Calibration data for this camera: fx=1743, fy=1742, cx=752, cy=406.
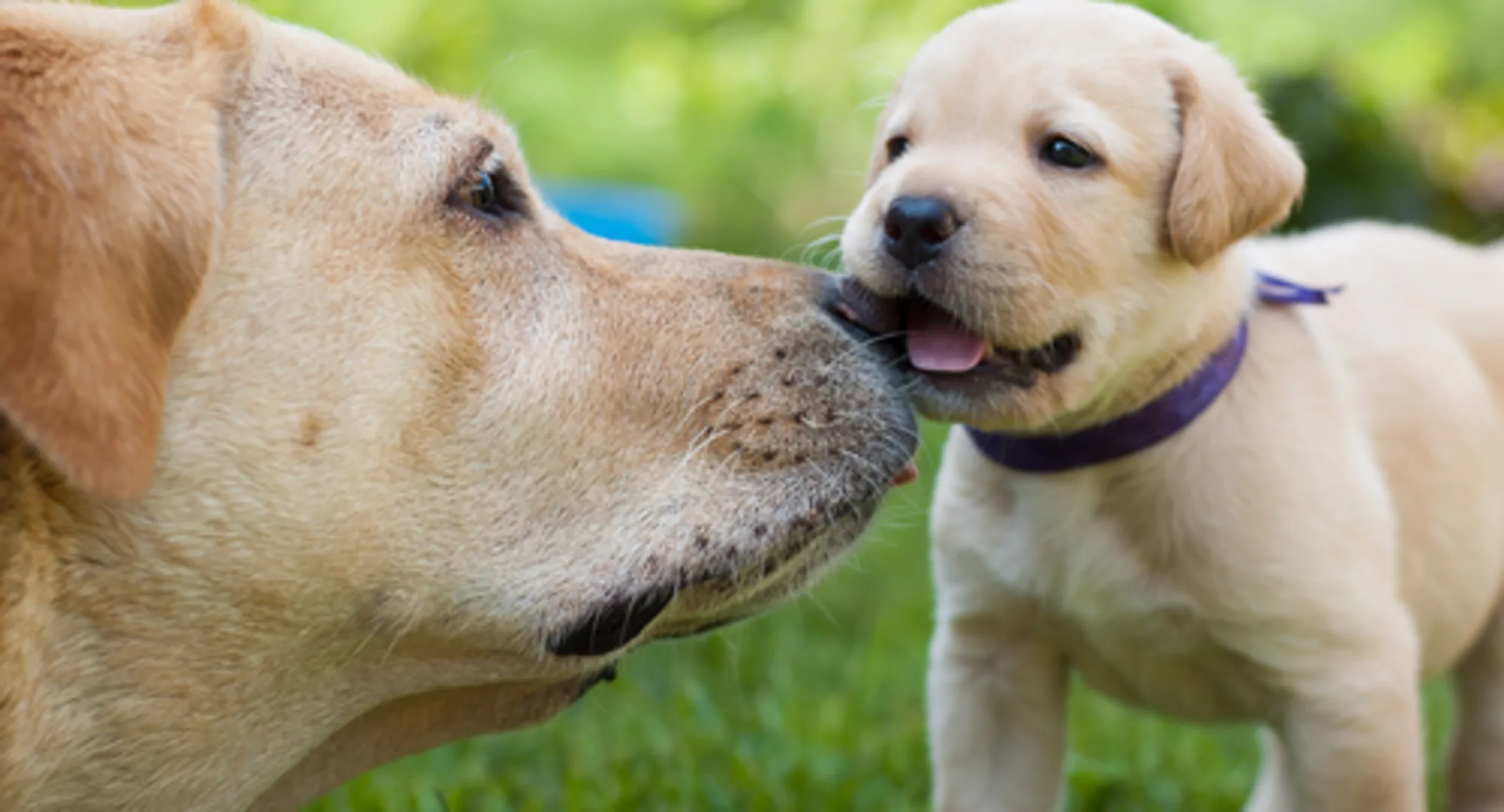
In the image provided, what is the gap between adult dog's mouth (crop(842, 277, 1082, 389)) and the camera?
317 cm

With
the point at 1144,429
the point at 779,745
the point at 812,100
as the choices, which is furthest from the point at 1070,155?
the point at 812,100

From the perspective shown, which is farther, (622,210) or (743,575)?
(622,210)

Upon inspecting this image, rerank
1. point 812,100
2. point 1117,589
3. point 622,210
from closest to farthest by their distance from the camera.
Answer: point 1117,589 → point 622,210 → point 812,100

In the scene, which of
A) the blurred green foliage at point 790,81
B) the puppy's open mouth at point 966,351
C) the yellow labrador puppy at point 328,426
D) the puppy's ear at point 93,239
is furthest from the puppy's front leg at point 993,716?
the blurred green foliage at point 790,81

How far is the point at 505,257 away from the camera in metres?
2.97

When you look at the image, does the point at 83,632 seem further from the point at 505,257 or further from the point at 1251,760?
the point at 1251,760

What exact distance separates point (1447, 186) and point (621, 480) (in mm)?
10792

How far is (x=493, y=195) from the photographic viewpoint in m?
3.06

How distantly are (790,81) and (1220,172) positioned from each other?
9.30 metres

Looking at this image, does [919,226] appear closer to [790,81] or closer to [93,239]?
[93,239]

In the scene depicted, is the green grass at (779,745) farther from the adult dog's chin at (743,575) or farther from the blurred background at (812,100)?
the adult dog's chin at (743,575)

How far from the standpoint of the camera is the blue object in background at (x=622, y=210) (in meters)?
9.84

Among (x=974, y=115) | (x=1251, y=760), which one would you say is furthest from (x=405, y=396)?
(x=1251, y=760)

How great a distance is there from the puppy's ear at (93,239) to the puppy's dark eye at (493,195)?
1.59 ft
